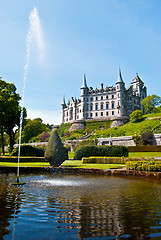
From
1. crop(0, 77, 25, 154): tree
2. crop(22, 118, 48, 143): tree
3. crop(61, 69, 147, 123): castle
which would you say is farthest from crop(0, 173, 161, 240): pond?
crop(61, 69, 147, 123): castle

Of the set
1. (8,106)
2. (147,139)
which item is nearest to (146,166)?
(8,106)

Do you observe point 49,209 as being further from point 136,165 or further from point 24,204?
point 136,165

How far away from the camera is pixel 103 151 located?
2348cm

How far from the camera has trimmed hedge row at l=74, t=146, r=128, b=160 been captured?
22.7 metres

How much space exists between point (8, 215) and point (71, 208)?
5.02 ft

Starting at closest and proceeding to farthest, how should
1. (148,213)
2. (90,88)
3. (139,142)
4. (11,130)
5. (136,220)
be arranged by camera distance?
(136,220), (148,213), (11,130), (139,142), (90,88)

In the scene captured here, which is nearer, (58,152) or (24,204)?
(24,204)

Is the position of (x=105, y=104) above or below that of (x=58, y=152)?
above

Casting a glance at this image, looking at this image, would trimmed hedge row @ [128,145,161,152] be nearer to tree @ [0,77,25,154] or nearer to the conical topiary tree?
the conical topiary tree

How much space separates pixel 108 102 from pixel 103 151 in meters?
57.9

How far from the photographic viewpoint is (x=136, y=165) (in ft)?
42.1

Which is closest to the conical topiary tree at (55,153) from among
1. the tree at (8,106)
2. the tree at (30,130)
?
the tree at (8,106)

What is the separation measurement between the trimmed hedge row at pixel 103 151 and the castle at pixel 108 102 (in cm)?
4813

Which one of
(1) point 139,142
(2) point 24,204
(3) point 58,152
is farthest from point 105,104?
(2) point 24,204
